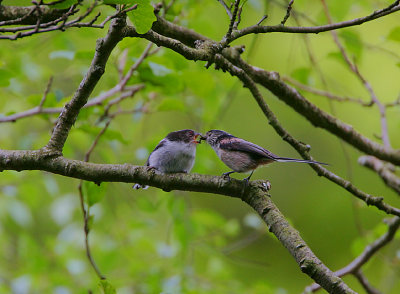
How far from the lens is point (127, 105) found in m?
7.45

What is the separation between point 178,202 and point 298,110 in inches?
61.2

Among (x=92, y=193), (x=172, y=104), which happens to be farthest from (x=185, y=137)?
(x=92, y=193)

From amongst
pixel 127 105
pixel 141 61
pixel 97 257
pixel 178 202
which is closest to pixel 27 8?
pixel 141 61

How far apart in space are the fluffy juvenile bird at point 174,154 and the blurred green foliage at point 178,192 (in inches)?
9.6

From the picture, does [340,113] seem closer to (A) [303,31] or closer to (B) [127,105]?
(B) [127,105]

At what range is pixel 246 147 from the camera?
330 cm

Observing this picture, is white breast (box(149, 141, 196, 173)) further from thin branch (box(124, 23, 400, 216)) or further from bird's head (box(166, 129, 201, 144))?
thin branch (box(124, 23, 400, 216))

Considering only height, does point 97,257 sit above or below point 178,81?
below

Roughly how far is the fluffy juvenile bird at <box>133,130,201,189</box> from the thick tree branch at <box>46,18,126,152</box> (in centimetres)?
133

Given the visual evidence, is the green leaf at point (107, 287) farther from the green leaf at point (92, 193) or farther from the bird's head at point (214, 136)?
the bird's head at point (214, 136)

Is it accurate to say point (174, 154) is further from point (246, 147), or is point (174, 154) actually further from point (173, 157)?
point (246, 147)

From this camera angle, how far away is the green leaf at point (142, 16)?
2008mm

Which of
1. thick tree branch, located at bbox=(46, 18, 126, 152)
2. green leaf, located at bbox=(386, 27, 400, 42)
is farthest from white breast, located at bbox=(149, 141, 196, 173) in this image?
green leaf, located at bbox=(386, 27, 400, 42)

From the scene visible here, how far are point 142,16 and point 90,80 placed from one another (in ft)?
1.43
